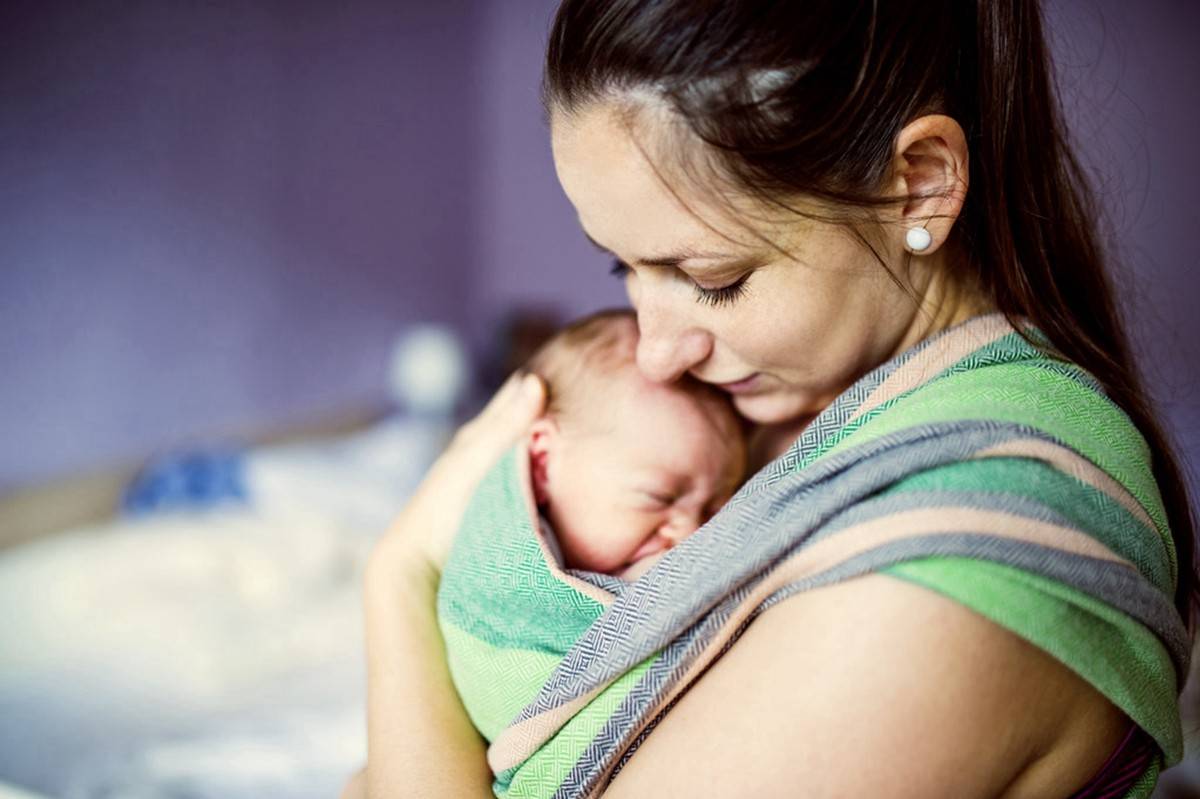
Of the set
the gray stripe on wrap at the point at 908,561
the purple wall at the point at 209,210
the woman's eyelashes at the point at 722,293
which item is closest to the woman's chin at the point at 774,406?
the woman's eyelashes at the point at 722,293

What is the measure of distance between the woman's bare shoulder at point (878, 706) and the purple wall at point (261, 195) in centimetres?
143

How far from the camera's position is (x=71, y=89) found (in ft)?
7.62

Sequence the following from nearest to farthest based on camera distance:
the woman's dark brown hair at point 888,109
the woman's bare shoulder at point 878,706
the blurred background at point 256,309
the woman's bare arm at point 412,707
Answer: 1. the woman's bare shoulder at point 878,706
2. the woman's dark brown hair at point 888,109
3. the woman's bare arm at point 412,707
4. the blurred background at point 256,309

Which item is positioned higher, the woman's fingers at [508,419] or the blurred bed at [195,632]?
the woman's fingers at [508,419]

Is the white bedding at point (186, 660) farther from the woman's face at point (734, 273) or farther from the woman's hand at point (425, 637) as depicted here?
the woman's face at point (734, 273)

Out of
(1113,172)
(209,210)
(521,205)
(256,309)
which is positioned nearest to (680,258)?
(1113,172)

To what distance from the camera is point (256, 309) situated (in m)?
2.96

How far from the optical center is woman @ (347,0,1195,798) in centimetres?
59

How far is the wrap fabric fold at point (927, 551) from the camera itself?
593 millimetres

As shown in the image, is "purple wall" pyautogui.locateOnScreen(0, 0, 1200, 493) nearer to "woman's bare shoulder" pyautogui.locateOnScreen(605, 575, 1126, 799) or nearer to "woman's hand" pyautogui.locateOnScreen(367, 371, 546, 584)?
"woman's hand" pyautogui.locateOnScreen(367, 371, 546, 584)

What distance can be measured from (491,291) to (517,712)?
3.38m

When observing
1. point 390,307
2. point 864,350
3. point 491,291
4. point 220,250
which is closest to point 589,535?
point 864,350

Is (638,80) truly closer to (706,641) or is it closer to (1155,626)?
(706,641)

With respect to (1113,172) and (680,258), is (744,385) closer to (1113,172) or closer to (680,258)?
(680,258)
